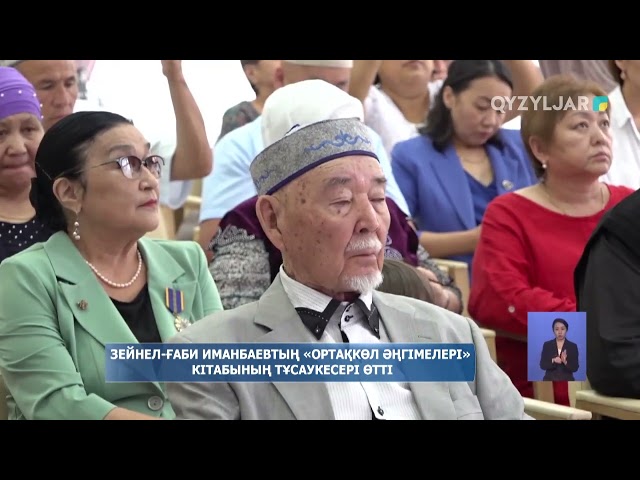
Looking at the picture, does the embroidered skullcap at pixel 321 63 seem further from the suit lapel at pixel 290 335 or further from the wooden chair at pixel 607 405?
the wooden chair at pixel 607 405

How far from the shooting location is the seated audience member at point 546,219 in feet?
11.8

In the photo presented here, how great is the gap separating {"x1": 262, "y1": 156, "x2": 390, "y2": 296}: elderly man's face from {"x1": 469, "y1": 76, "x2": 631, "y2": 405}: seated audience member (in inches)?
32.0

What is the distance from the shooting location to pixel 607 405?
10.9ft

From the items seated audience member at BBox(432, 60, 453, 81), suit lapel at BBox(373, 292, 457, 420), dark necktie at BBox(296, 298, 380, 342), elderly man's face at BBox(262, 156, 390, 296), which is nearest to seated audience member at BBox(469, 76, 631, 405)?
seated audience member at BBox(432, 60, 453, 81)

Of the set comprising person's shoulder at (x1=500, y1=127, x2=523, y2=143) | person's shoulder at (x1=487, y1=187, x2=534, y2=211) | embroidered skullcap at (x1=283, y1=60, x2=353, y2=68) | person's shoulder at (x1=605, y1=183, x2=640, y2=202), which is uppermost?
embroidered skullcap at (x1=283, y1=60, x2=353, y2=68)

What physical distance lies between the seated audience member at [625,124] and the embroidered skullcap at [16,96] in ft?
5.05

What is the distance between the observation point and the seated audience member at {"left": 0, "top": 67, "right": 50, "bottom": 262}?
3.28m

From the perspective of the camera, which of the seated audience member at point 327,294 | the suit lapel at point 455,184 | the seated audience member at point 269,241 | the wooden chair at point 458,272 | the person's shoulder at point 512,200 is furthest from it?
the suit lapel at point 455,184

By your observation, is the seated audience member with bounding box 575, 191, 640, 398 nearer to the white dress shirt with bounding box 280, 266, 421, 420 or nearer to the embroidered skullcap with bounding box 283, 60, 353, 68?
the white dress shirt with bounding box 280, 266, 421, 420

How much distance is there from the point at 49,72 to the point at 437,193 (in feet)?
4.07

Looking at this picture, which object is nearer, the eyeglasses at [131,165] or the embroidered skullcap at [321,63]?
the eyeglasses at [131,165]

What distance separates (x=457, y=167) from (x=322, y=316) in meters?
1.28

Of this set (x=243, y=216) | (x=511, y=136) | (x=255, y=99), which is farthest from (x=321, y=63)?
(x=511, y=136)
